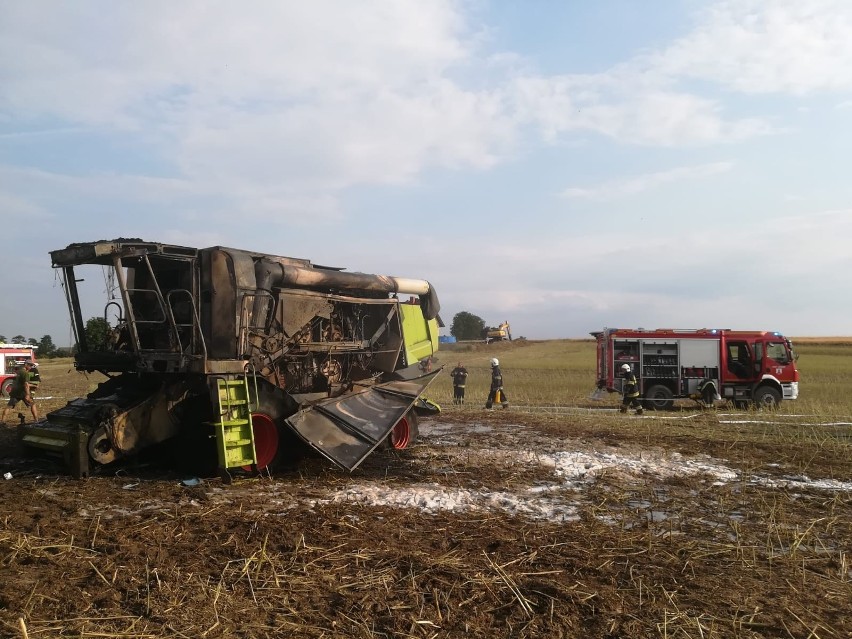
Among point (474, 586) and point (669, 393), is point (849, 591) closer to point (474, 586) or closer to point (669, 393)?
point (474, 586)

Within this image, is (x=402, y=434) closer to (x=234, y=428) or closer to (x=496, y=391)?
(x=234, y=428)

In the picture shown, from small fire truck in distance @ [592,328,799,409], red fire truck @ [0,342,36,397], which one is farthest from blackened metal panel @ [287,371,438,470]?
red fire truck @ [0,342,36,397]

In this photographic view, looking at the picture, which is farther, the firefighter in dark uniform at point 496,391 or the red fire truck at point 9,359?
the red fire truck at point 9,359

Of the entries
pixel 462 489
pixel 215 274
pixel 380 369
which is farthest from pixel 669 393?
pixel 215 274

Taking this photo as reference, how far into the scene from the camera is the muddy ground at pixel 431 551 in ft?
13.4

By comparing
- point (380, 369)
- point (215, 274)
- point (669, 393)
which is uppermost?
point (215, 274)

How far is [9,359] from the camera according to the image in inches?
1097

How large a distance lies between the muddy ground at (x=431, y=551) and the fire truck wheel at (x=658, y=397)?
41.4 feet

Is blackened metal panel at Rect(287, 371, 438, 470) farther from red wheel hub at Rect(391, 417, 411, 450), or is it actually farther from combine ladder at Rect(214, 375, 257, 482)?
red wheel hub at Rect(391, 417, 411, 450)

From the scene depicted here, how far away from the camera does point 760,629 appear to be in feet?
13.2

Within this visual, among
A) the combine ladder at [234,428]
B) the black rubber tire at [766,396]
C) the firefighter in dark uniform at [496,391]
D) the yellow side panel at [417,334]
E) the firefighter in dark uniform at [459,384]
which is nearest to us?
the combine ladder at [234,428]

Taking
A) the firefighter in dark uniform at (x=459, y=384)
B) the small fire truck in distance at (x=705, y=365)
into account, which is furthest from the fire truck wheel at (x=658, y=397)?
the firefighter in dark uniform at (x=459, y=384)

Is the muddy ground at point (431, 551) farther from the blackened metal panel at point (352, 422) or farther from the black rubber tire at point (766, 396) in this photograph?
the black rubber tire at point (766, 396)

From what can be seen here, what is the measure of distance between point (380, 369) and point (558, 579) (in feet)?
23.2
